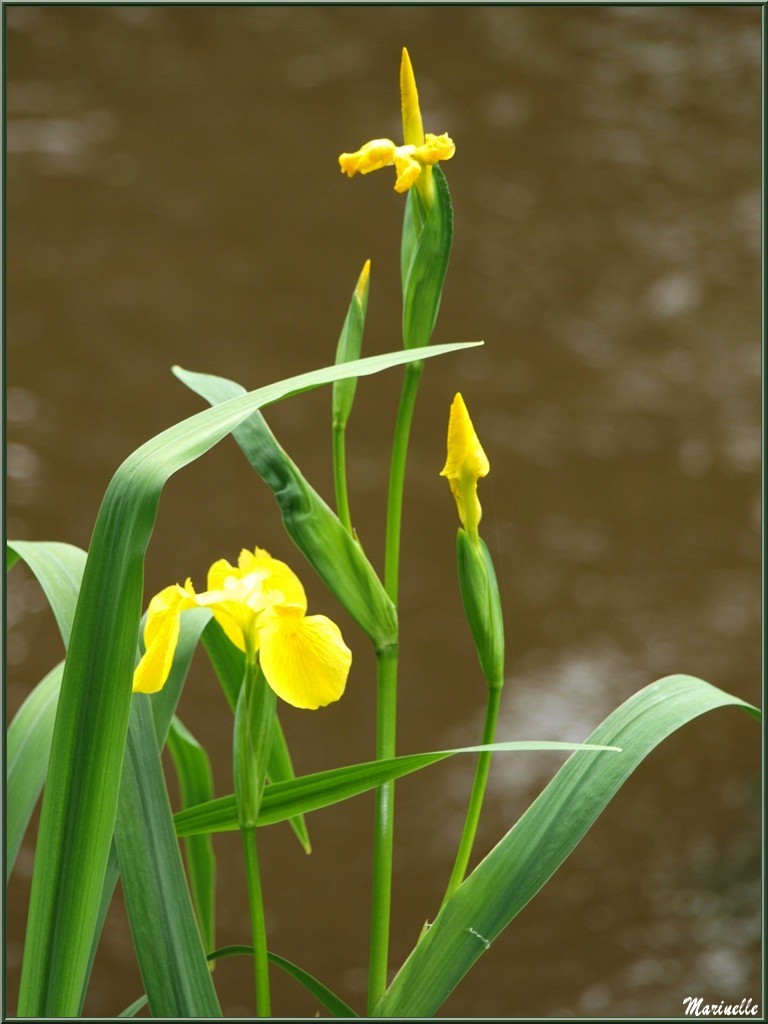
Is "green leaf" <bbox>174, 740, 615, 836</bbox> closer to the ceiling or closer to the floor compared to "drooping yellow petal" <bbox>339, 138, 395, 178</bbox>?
closer to the floor

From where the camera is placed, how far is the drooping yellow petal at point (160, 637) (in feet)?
1.09

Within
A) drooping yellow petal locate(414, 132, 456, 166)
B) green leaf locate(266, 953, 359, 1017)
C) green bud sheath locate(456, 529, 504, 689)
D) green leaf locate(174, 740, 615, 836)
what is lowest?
green leaf locate(266, 953, 359, 1017)

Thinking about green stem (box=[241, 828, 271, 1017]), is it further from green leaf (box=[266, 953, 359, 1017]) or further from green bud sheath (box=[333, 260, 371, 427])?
green bud sheath (box=[333, 260, 371, 427])

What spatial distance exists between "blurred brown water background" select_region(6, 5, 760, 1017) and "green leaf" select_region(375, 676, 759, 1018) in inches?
19.5

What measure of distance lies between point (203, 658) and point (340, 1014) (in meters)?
0.85

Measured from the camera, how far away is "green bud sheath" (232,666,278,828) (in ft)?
1.14

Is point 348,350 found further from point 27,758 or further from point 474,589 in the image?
point 27,758

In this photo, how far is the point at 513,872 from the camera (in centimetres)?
35

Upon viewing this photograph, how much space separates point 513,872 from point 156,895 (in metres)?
0.11

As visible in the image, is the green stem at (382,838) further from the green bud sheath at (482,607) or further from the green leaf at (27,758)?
the green leaf at (27,758)

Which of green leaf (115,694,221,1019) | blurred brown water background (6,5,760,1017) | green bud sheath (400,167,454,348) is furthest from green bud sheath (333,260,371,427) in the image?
blurred brown water background (6,5,760,1017)

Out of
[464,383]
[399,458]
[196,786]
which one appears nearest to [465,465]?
[399,458]

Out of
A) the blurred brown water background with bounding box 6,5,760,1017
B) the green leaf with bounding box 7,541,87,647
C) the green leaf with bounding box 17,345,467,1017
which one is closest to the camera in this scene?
the green leaf with bounding box 17,345,467,1017

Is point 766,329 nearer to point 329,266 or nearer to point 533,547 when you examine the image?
point 533,547
